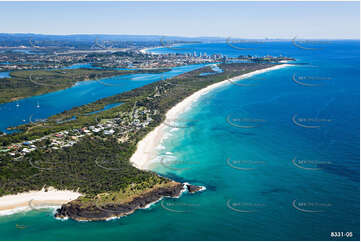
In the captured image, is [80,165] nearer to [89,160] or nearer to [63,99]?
[89,160]

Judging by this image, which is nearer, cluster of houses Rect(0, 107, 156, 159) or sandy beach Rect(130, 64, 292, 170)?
sandy beach Rect(130, 64, 292, 170)

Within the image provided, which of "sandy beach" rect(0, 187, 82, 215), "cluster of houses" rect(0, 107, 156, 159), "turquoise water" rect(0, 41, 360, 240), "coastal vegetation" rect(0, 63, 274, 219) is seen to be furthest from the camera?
"cluster of houses" rect(0, 107, 156, 159)

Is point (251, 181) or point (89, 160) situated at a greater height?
point (89, 160)

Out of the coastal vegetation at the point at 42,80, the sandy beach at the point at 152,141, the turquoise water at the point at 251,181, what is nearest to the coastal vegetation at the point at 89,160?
the sandy beach at the point at 152,141

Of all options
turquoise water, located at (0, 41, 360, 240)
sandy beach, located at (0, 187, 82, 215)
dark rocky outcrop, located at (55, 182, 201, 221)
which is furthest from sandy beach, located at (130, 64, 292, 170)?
sandy beach, located at (0, 187, 82, 215)

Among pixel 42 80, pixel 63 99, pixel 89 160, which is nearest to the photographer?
pixel 89 160

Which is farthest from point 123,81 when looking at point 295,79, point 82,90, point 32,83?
point 295,79

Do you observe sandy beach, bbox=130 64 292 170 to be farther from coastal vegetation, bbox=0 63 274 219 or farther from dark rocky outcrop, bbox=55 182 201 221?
dark rocky outcrop, bbox=55 182 201 221

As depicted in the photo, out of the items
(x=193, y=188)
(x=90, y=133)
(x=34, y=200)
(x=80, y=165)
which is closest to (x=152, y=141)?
(x=90, y=133)
